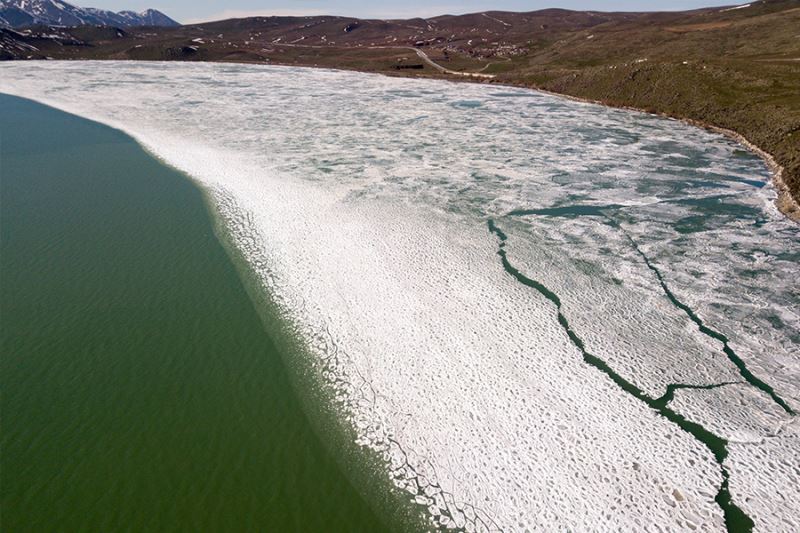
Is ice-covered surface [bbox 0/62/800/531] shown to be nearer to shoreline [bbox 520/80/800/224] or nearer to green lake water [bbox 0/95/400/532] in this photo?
shoreline [bbox 520/80/800/224]

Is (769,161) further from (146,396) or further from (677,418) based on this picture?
(146,396)

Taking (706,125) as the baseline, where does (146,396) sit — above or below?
below

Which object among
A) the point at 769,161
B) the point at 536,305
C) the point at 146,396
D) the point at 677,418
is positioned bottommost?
the point at 146,396

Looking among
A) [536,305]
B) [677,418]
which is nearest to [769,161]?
[536,305]

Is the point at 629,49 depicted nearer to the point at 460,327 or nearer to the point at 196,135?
the point at 196,135

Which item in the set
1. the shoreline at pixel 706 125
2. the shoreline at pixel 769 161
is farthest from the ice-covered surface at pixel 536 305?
the shoreline at pixel 706 125

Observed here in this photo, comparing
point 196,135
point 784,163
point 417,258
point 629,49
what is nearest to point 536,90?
point 629,49
